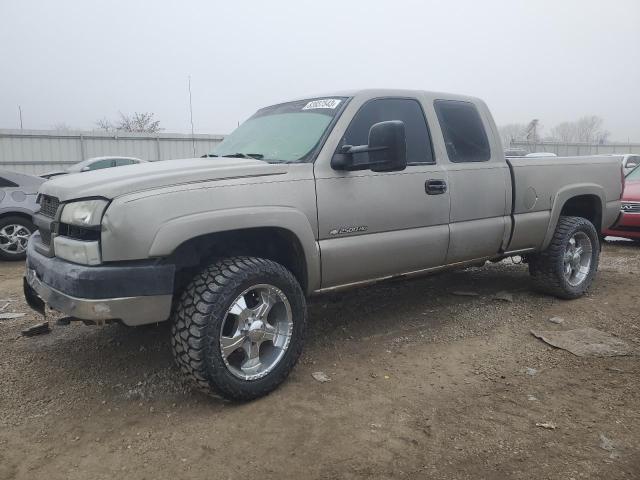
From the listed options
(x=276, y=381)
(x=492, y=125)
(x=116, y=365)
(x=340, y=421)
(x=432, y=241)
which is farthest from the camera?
(x=492, y=125)

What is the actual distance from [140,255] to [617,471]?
2496 millimetres

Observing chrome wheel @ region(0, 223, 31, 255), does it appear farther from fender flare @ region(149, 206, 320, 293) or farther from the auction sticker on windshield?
fender flare @ region(149, 206, 320, 293)

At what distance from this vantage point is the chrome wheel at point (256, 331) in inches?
117

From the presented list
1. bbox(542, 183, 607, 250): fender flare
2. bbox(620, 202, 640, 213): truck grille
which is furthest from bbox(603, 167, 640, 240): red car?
bbox(542, 183, 607, 250): fender flare

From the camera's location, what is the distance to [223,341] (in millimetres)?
2896

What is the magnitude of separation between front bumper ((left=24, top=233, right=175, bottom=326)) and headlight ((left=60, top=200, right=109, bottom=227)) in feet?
0.74

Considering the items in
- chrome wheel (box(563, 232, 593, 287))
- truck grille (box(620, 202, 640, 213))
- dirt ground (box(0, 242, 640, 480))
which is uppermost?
truck grille (box(620, 202, 640, 213))

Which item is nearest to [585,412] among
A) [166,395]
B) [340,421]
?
[340,421]

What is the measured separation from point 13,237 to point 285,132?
5.31m

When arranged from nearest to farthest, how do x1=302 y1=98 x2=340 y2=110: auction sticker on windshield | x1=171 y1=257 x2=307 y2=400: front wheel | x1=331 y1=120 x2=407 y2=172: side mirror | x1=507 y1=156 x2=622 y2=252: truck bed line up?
x1=171 y1=257 x2=307 y2=400: front wheel → x1=331 y1=120 x2=407 y2=172: side mirror → x1=302 y1=98 x2=340 y2=110: auction sticker on windshield → x1=507 y1=156 x2=622 y2=252: truck bed

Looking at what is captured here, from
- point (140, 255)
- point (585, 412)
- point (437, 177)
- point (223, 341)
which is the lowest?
point (585, 412)

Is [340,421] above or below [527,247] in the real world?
below

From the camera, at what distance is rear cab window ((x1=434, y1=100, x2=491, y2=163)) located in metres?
4.12

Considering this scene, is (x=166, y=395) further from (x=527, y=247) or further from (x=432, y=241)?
(x=527, y=247)
